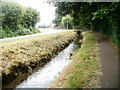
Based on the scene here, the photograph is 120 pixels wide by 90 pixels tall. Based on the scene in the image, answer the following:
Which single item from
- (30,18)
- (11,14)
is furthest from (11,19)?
(30,18)

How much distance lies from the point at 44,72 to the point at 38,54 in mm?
2834

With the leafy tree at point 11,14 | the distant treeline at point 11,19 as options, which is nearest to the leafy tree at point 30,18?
the distant treeline at point 11,19

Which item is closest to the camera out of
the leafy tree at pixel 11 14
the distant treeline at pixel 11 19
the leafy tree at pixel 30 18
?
the distant treeline at pixel 11 19

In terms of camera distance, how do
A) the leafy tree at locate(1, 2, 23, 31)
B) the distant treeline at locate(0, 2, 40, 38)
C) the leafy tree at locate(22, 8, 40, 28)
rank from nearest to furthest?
the distant treeline at locate(0, 2, 40, 38), the leafy tree at locate(1, 2, 23, 31), the leafy tree at locate(22, 8, 40, 28)

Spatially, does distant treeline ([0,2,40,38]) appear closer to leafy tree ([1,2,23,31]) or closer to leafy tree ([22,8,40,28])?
leafy tree ([1,2,23,31])

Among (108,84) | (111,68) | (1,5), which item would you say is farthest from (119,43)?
(1,5)

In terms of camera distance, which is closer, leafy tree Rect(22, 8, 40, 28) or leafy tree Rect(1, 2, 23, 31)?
leafy tree Rect(1, 2, 23, 31)

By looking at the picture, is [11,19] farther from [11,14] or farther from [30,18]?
[30,18]

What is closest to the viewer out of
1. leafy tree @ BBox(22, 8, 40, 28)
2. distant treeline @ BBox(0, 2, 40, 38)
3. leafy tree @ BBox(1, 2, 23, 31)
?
distant treeline @ BBox(0, 2, 40, 38)

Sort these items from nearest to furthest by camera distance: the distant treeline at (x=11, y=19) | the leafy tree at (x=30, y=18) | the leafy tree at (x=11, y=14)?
the distant treeline at (x=11, y=19) → the leafy tree at (x=11, y=14) → the leafy tree at (x=30, y=18)

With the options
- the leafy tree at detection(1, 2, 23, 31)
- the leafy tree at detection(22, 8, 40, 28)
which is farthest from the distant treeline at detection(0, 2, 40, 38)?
the leafy tree at detection(22, 8, 40, 28)

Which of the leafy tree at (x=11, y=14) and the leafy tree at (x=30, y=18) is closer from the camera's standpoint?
the leafy tree at (x=11, y=14)

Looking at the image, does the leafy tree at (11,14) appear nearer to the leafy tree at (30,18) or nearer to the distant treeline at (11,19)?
the distant treeline at (11,19)

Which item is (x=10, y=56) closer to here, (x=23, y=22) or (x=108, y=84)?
(x=108, y=84)
